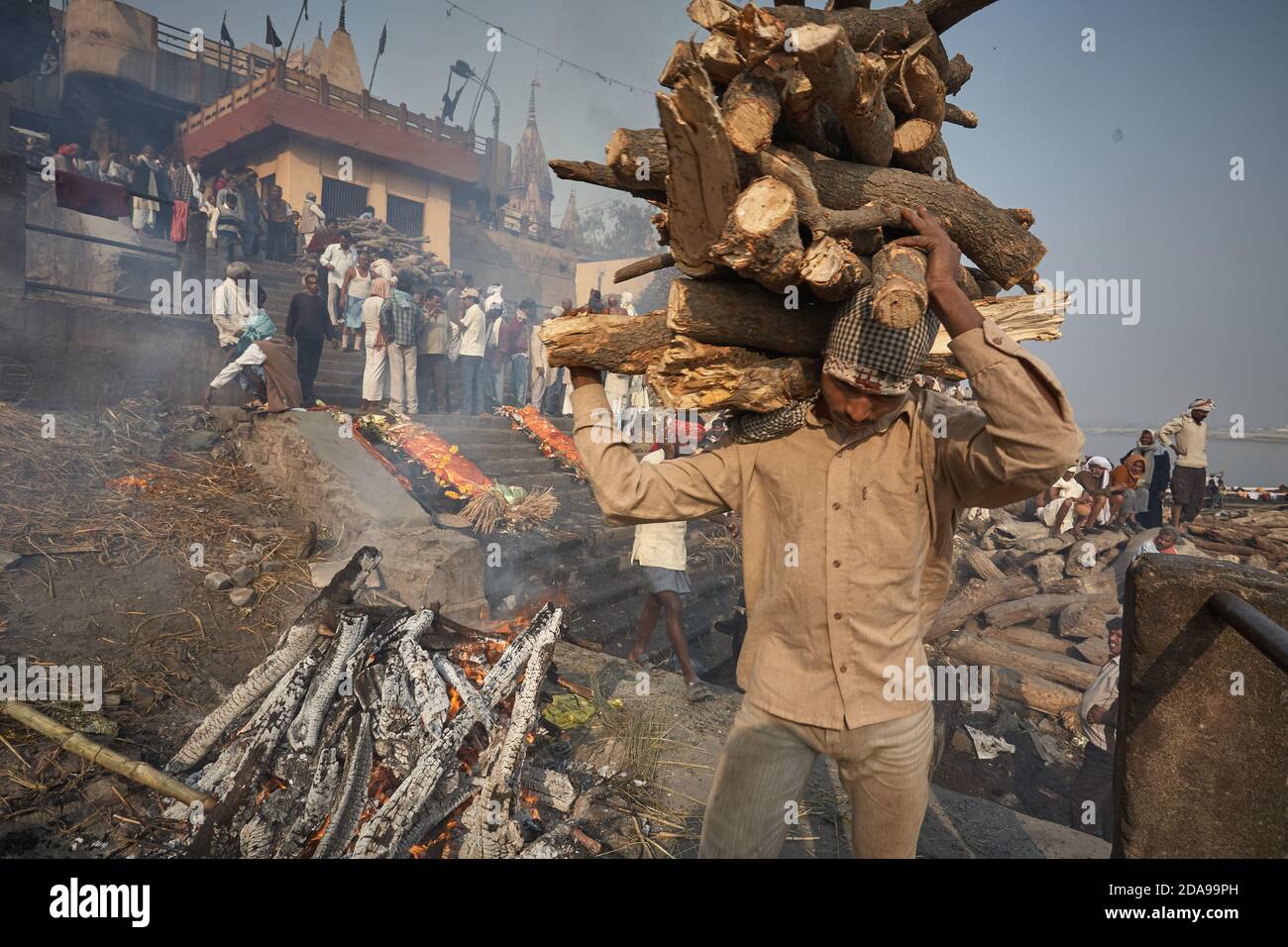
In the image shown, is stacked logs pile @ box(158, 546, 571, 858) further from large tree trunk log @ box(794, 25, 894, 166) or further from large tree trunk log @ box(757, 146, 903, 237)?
large tree trunk log @ box(794, 25, 894, 166)

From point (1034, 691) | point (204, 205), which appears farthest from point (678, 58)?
point (204, 205)

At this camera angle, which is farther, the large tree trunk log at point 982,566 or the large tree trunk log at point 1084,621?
the large tree trunk log at point 982,566

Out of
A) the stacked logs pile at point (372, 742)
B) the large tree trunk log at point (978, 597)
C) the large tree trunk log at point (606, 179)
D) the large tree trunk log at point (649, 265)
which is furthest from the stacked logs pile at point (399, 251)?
the large tree trunk log at point (606, 179)

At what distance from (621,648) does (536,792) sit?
4.03 meters

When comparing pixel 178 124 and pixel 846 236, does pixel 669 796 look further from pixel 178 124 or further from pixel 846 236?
pixel 178 124

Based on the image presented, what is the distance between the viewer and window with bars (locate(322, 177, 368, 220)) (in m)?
24.0

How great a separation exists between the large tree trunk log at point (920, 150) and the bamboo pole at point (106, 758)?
14.9 ft

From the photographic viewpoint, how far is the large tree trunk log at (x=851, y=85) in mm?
1894

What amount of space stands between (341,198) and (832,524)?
26.9m

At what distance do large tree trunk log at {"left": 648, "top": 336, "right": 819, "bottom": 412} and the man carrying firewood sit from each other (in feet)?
0.31

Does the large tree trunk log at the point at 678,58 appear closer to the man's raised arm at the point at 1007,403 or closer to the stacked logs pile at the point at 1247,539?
the man's raised arm at the point at 1007,403

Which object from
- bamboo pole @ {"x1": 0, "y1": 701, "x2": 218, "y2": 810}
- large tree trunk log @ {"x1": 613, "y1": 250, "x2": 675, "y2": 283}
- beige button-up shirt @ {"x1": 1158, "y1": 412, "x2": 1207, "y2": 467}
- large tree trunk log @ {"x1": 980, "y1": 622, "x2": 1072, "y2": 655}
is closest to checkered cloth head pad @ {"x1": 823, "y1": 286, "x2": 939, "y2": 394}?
large tree trunk log @ {"x1": 613, "y1": 250, "x2": 675, "y2": 283}
